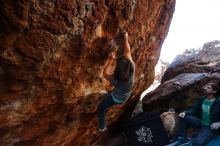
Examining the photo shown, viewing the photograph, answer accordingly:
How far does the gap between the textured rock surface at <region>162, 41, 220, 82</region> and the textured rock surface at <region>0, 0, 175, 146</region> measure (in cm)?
395

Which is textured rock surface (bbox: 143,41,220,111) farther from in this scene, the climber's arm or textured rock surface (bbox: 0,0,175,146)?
the climber's arm

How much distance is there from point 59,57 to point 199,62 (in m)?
7.13

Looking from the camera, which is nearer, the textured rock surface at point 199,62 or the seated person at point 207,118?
the seated person at point 207,118

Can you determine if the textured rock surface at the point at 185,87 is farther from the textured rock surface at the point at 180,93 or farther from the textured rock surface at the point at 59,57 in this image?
the textured rock surface at the point at 59,57

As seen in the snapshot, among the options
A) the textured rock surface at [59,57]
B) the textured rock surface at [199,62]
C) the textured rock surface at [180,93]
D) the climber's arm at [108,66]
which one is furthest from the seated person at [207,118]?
the climber's arm at [108,66]

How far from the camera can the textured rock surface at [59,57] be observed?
419 cm

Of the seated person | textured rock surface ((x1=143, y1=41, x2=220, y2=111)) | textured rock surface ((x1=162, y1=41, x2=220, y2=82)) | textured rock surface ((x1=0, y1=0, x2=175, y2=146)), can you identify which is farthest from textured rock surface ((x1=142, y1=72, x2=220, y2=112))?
textured rock surface ((x1=0, y1=0, x2=175, y2=146))

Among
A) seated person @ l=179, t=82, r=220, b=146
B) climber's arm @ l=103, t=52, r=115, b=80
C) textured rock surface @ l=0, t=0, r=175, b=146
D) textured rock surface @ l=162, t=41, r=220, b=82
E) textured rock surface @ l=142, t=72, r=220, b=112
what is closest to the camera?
textured rock surface @ l=0, t=0, r=175, b=146

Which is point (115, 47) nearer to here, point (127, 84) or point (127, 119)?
point (127, 84)

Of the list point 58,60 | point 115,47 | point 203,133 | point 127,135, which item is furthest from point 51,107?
point 203,133

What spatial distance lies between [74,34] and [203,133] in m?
4.40

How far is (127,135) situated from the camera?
8.09m

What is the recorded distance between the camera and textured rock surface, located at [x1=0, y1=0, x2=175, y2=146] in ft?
13.8

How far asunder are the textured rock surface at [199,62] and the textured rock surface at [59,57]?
3.95 meters
